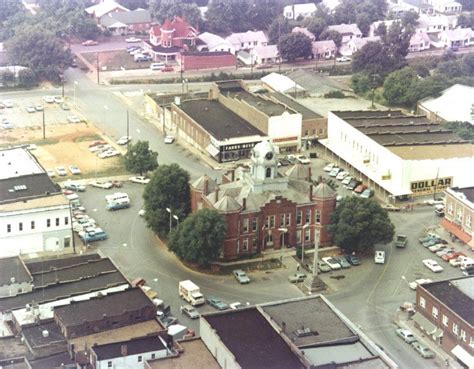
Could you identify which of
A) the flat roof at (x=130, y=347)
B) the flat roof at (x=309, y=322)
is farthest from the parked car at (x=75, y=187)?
the flat roof at (x=130, y=347)

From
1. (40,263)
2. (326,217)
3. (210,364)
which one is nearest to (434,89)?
(326,217)

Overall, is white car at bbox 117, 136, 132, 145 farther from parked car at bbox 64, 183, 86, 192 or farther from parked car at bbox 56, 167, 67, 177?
parked car at bbox 64, 183, 86, 192

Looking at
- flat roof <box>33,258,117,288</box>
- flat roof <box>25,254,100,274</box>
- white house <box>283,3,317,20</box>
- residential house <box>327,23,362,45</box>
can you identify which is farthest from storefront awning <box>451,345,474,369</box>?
white house <box>283,3,317,20</box>

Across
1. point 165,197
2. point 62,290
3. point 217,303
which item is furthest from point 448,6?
point 62,290

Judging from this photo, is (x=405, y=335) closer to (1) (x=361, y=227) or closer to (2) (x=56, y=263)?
(1) (x=361, y=227)

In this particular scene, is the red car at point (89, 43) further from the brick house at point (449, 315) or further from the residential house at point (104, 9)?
the brick house at point (449, 315)

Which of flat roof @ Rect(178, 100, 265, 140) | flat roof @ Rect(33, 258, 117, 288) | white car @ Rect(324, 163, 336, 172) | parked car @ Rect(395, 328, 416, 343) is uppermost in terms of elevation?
flat roof @ Rect(178, 100, 265, 140)

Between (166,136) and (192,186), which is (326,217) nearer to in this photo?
(192,186)

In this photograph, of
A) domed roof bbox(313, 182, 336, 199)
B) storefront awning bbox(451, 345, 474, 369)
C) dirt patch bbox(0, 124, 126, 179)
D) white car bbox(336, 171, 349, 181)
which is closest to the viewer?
storefront awning bbox(451, 345, 474, 369)
